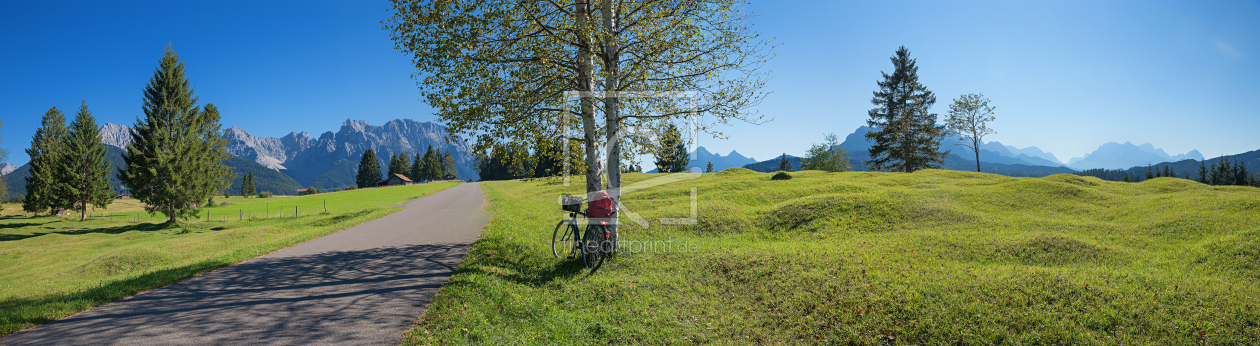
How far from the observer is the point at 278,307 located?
6707mm

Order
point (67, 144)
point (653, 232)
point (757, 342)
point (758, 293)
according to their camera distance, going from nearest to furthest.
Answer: point (757, 342)
point (758, 293)
point (653, 232)
point (67, 144)

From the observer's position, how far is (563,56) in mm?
10242

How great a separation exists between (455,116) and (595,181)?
3459mm

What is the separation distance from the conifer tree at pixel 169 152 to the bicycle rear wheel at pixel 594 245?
37744mm


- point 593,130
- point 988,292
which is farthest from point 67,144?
point 988,292

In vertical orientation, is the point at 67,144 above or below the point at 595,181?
above

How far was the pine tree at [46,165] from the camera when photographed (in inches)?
1545

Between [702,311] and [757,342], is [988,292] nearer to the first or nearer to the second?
[757,342]

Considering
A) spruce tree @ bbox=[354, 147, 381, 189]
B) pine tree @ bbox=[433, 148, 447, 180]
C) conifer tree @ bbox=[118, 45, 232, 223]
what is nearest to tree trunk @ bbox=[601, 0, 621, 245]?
conifer tree @ bbox=[118, 45, 232, 223]

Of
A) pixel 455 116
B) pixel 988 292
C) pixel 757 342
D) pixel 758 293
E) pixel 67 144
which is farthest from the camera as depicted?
pixel 67 144

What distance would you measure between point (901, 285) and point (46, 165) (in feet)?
224

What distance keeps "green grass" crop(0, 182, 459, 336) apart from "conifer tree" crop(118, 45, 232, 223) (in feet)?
7.35

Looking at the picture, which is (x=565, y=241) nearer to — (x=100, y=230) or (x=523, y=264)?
(x=523, y=264)

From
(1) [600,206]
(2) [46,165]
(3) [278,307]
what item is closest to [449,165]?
(2) [46,165]
